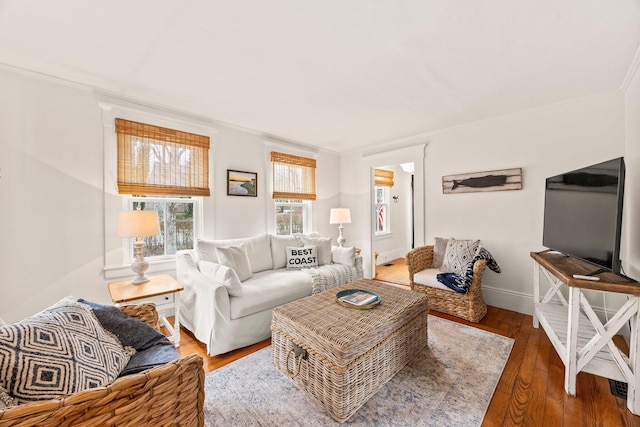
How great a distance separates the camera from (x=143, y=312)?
1.60 meters

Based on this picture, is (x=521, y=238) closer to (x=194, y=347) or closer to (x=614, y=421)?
(x=614, y=421)

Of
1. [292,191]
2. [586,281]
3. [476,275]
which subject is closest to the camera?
[586,281]

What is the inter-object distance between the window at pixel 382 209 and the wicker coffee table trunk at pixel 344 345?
13.3 ft

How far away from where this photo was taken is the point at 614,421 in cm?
149

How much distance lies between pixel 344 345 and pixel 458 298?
1.92 metres

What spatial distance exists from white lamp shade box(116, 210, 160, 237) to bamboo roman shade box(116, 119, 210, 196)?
0.57 m

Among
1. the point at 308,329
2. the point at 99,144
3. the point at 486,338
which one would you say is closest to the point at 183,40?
the point at 99,144

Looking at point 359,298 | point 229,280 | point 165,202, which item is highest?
point 165,202

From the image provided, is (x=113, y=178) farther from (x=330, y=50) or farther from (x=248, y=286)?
(x=330, y=50)

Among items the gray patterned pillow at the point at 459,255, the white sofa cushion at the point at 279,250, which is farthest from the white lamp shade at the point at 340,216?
the gray patterned pillow at the point at 459,255

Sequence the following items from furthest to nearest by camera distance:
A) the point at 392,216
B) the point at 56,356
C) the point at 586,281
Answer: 1. the point at 392,216
2. the point at 586,281
3. the point at 56,356

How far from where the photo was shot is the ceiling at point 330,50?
1521mm

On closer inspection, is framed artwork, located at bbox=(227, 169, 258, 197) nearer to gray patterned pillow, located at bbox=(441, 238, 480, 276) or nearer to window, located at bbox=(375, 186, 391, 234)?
gray patterned pillow, located at bbox=(441, 238, 480, 276)

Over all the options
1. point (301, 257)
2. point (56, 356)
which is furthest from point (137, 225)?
point (301, 257)
